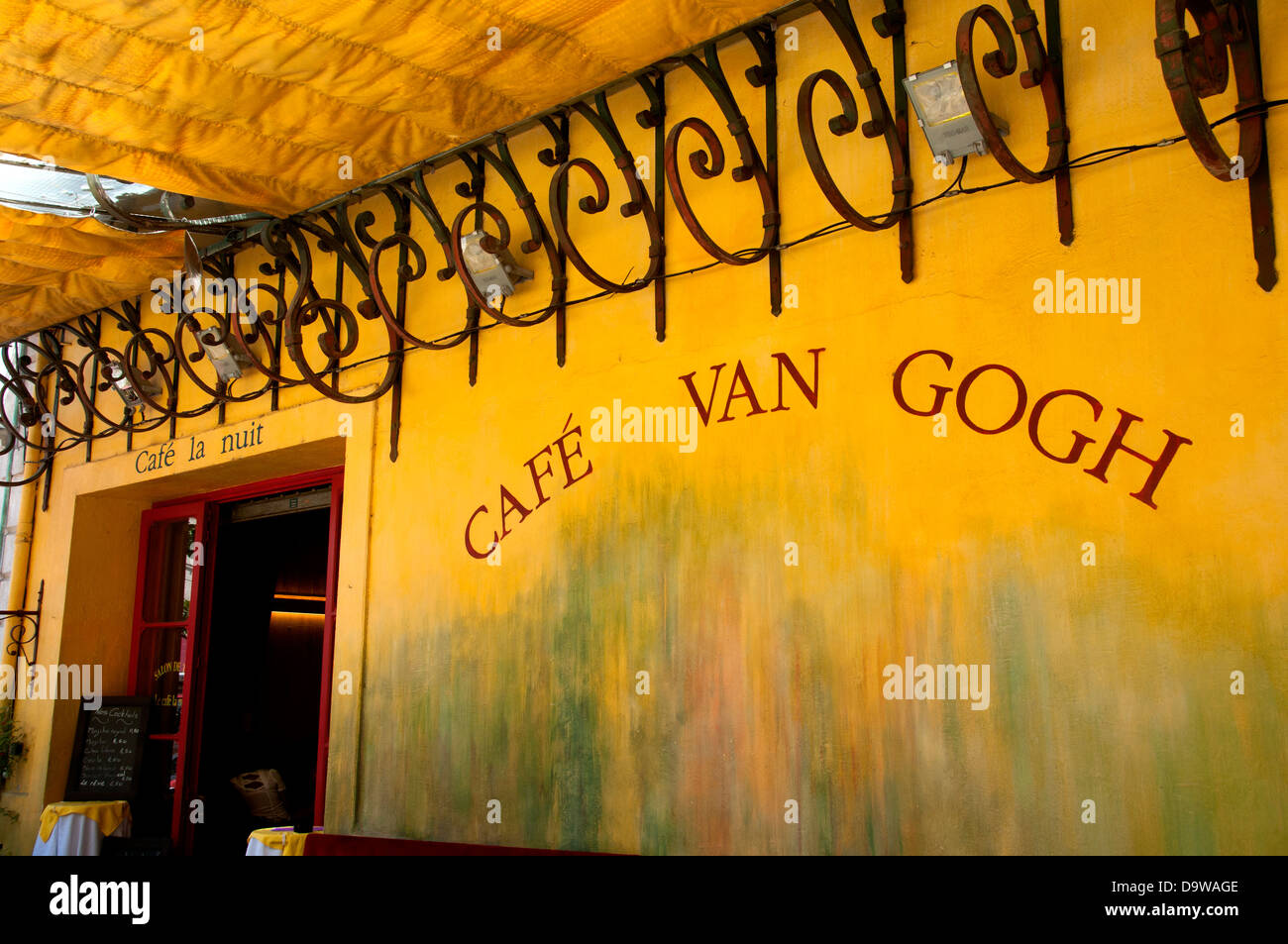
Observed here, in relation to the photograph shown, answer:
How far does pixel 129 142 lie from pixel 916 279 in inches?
96.3

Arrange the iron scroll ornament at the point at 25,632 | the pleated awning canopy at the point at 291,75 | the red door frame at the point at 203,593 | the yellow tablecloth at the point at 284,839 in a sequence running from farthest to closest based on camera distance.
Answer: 1. the iron scroll ornament at the point at 25,632
2. the red door frame at the point at 203,593
3. the yellow tablecloth at the point at 284,839
4. the pleated awning canopy at the point at 291,75

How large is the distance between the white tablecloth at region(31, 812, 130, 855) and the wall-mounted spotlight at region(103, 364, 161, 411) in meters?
1.78

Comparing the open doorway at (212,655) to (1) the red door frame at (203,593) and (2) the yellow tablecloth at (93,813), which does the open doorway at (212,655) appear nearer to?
(1) the red door frame at (203,593)

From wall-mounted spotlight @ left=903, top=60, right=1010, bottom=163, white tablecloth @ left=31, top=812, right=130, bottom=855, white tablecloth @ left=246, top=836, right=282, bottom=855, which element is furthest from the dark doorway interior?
wall-mounted spotlight @ left=903, top=60, right=1010, bottom=163

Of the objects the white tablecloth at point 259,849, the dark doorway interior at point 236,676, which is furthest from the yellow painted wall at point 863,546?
the dark doorway interior at point 236,676

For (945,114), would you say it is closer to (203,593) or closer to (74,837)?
(203,593)

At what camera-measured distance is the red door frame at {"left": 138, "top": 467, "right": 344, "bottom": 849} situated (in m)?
4.37

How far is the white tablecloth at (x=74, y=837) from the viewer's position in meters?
4.61

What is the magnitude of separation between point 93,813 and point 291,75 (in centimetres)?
329

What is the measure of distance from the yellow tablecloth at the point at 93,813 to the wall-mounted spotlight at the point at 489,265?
296 cm

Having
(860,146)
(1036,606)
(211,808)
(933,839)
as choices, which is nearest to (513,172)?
(860,146)

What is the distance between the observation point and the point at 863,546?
2613 mm

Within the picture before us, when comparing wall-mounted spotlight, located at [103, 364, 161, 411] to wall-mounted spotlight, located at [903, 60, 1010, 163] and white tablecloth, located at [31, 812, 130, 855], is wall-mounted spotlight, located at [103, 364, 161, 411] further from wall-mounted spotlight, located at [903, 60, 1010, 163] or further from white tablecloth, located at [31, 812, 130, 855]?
wall-mounted spotlight, located at [903, 60, 1010, 163]

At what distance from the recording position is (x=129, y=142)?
3.43m
